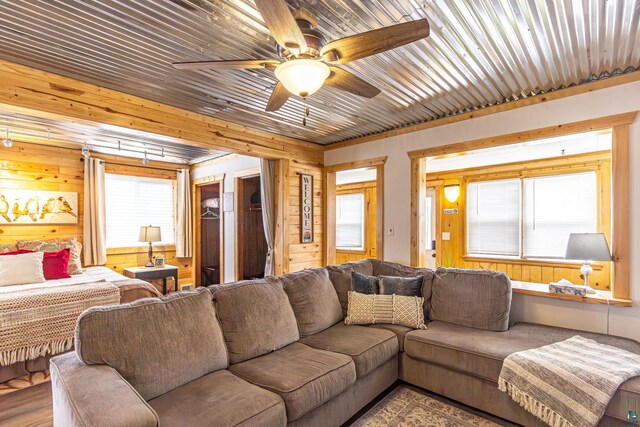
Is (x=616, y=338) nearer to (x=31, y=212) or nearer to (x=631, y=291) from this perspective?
(x=631, y=291)

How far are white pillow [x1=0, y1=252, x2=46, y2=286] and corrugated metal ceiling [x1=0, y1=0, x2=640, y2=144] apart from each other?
2.38 m

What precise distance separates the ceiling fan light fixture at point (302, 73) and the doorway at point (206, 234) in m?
4.40

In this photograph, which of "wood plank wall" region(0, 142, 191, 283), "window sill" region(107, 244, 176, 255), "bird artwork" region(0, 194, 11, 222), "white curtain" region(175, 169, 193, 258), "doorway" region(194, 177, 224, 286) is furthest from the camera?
"doorway" region(194, 177, 224, 286)

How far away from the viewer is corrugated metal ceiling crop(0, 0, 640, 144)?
73.0 inches

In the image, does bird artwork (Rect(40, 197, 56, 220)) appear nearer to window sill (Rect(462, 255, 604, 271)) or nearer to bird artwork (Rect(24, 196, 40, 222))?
bird artwork (Rect(24, 196, 40, 222))

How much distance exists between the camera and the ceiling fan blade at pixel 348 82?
6.63ft

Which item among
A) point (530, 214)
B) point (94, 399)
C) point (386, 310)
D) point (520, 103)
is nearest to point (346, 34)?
point (520, 103)

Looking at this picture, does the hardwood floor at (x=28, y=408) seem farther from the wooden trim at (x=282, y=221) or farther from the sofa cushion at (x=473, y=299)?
the sofa cushion at (x=473, y=299)

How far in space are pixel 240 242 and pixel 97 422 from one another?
4.15 m

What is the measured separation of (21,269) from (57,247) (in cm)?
79

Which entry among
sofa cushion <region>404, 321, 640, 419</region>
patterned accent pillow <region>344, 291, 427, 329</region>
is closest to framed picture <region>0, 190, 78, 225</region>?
patterned accent pillow <region>344, 291, 427, 329</region>

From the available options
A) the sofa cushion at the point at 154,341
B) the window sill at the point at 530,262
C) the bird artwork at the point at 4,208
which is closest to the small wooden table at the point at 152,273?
the bird artwork at the point at 4,208

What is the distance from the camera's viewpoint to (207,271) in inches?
248

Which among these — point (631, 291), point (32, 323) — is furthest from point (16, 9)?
point (631, 291)
